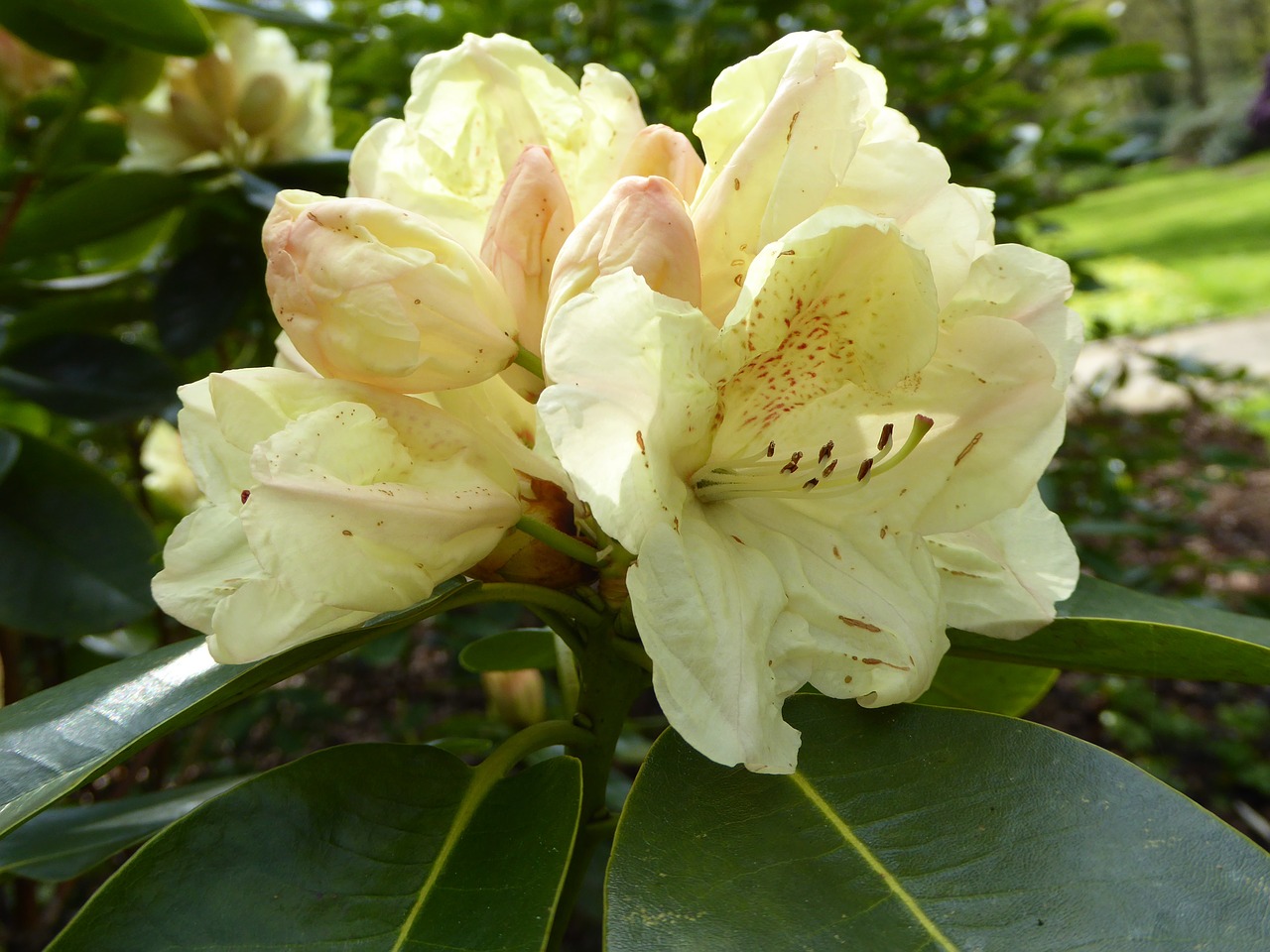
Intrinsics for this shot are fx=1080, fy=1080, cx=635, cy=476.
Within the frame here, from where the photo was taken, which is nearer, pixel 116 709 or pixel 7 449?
pixel 116 709

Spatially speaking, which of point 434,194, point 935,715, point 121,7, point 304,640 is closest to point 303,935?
point 304,640

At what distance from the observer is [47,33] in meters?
1.29

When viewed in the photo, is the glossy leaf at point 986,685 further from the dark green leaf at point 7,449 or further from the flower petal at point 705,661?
the dark green leaf at point 7,449

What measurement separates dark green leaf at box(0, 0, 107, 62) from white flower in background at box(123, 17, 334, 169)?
0.20m

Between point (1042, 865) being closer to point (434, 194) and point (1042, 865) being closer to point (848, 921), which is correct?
point (848, 921)

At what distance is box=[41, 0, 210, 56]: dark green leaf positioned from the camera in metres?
1.14

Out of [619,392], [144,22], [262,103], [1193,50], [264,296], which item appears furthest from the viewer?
[1193,50]

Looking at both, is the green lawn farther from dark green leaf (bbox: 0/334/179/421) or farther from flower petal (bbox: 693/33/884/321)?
flower petal (bbox: 693/33/884/321)

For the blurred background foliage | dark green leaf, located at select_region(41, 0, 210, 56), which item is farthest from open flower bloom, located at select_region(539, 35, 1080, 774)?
dark green leaf, located at select_region(41, 0, 210, 56)

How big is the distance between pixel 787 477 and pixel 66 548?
98cm

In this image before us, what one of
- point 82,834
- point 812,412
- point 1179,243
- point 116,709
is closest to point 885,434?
point 812,412

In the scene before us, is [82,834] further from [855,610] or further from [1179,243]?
[1179,243]

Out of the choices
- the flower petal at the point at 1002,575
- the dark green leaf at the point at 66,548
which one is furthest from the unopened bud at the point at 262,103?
the flower petal at the point at 1002,575

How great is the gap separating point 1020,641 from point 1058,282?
27cm
